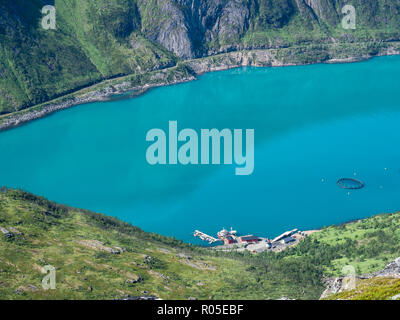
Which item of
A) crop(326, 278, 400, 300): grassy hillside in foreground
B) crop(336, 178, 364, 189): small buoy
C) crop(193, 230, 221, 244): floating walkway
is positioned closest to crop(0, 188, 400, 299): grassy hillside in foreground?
crop(193, 230, 221, 244): floating walkway

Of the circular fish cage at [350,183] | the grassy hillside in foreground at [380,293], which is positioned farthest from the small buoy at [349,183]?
the grassy hillside in foreground at [380,293]

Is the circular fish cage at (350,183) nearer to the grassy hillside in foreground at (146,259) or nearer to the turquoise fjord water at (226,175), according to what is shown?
the turquoise fjord water at (226,175)

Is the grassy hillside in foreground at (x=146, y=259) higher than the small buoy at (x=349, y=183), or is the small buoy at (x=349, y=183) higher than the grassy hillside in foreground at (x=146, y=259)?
the small buoy at (x=349, y=183)

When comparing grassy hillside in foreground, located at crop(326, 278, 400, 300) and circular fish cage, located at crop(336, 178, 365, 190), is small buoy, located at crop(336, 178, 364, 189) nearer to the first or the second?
circular fish cage, located at crop(336, 178, 365, 190)

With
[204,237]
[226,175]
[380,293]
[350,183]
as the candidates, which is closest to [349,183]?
[350,183]

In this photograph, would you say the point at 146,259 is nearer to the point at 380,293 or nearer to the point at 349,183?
the point at 380,293
